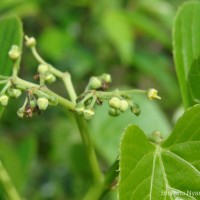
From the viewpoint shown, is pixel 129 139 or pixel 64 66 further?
pixel 64 66

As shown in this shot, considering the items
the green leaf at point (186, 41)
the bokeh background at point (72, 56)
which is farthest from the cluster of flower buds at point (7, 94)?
the bokeh background at point (72, 56)

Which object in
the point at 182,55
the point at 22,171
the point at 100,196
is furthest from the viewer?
the point at 22,171

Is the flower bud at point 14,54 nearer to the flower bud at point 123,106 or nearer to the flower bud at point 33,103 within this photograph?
the flower bud at point 33,103

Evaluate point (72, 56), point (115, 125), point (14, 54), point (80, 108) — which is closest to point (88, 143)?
point (80, 108)

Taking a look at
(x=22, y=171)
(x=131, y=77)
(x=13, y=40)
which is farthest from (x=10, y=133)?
(x=13, y=40)

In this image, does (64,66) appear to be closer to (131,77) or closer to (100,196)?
(131,77)

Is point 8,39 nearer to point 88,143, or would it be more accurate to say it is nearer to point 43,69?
point 43,69

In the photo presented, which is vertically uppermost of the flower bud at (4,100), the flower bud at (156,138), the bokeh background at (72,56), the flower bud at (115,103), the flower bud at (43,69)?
the flower bud at (4,100)
